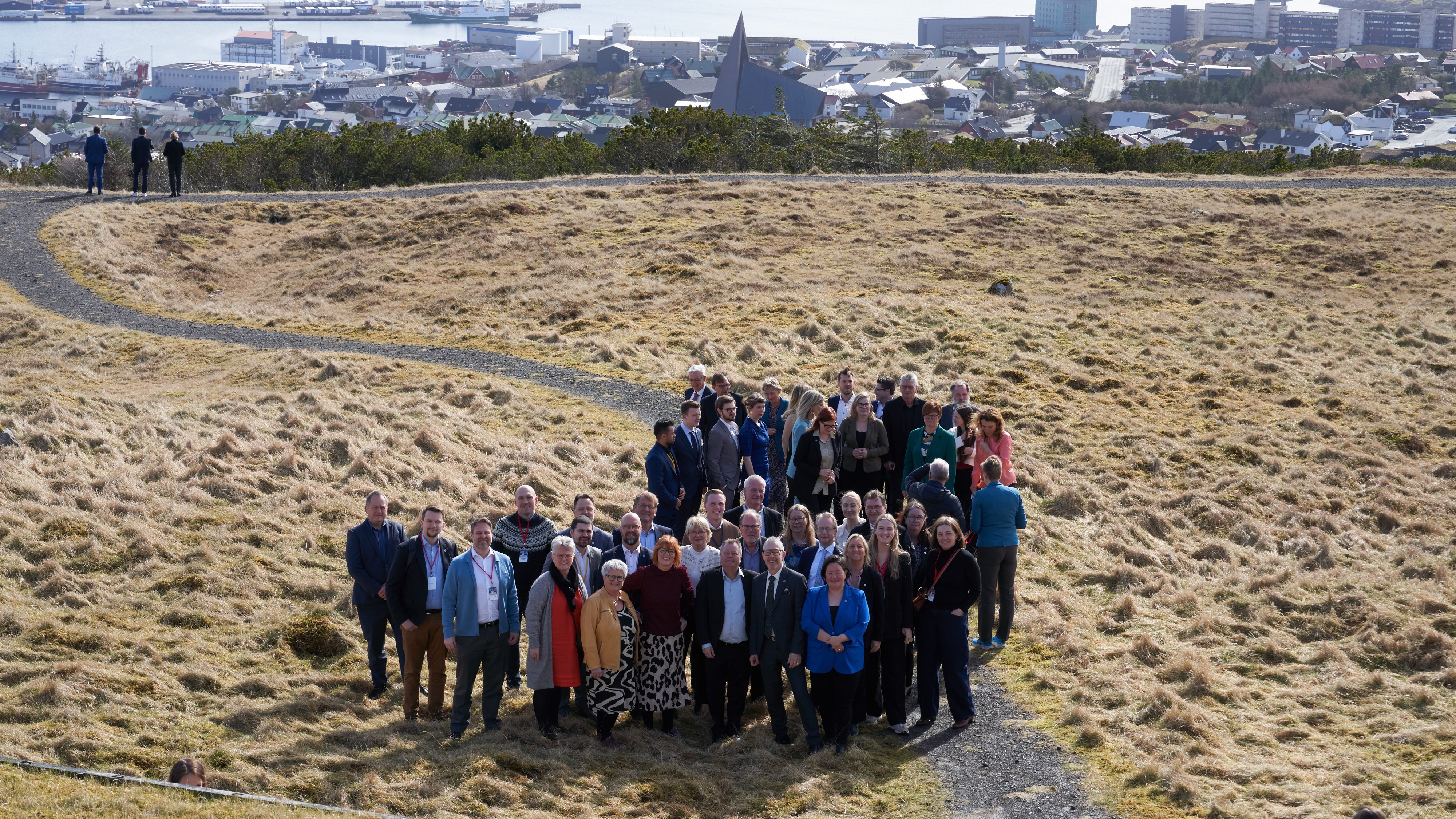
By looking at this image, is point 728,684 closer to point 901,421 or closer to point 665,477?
point 665,477

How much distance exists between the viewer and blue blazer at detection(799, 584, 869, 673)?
30.5 ft

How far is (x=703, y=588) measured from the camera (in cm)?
945

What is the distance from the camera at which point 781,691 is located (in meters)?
9.84

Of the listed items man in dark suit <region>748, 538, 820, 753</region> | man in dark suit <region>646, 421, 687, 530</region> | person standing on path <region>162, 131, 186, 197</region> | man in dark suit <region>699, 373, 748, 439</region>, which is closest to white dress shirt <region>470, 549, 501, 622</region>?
man in dark suit <region>748, 538, 820, 753</region>

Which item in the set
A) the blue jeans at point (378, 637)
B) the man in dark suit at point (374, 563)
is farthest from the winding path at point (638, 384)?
the man in dark suit at point (374, 563)

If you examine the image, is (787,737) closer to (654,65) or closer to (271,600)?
(271,600)

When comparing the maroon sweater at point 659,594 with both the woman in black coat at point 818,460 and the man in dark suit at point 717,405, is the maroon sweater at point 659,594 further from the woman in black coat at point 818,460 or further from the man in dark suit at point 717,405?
the man in dark suit at point 717,405

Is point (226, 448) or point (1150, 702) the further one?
point (226, 448)

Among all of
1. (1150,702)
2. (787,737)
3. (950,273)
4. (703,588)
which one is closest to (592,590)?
(703,588)

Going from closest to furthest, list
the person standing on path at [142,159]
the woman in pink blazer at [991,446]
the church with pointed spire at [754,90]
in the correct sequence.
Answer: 1. the woman in pink blazer at [991,446]
2. the person standing on path at [142,159]
3. the church with pointed spire at [754,90]

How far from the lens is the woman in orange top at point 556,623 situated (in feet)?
30.4

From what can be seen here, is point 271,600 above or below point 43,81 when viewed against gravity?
below

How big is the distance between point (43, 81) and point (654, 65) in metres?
87.2

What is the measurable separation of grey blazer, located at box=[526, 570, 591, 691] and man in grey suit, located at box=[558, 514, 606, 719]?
203 mm
